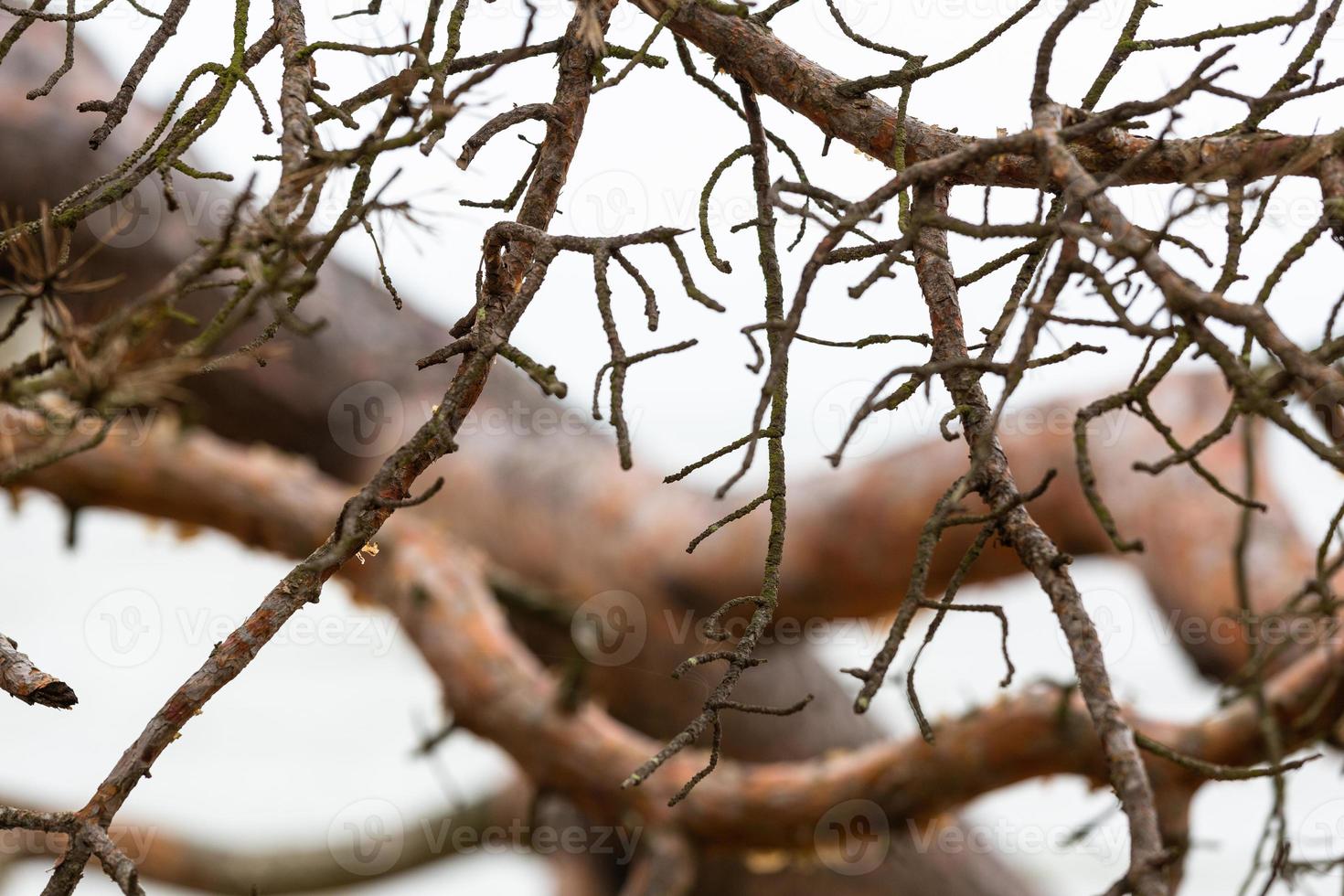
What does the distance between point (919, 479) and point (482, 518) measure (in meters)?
0.90

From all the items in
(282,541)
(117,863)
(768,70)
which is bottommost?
(117,863)

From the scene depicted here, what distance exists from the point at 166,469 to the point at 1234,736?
5.05ft

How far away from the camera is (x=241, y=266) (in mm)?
423

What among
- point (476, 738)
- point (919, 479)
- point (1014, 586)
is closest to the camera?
point (476, 738)

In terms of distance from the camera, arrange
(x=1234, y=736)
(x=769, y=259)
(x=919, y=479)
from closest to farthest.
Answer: (x=769, y=259)
(x=1234, y=736)
(x=919, y=479)

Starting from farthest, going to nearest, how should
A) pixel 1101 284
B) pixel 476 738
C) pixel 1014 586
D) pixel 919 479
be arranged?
pixel 1014 586 < pixel 919 479 < pixel 476 738 < pixel 1101 284

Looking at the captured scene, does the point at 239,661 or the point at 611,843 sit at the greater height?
the point at 611,843

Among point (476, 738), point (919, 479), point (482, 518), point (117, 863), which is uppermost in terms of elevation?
point (482, 518)

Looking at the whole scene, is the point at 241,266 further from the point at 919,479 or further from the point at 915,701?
the point at 919,479

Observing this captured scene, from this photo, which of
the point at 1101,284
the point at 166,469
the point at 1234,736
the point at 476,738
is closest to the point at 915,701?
the point at 1101,284

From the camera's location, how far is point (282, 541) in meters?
1.85

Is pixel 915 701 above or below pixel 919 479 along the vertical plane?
below

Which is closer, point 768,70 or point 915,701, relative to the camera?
point 915,701

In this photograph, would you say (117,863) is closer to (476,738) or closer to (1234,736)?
(1234,736)
